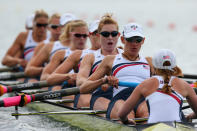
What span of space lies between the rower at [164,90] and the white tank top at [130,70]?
1.07 metres

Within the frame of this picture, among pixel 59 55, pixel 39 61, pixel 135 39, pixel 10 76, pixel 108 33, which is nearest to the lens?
Result: pixel 135 39

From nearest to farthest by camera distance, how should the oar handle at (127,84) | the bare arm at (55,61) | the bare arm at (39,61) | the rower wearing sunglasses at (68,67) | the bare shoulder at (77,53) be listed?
1. the oar handle at (127,84)
2. the rower wearing sunglasses at (68,67)
3. the bare shoulder at (77,53)
4. the bare arm at (55,61)
5. the bare arm at (39,61)

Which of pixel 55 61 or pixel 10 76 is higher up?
pixel 55 61

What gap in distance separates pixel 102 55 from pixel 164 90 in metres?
2.07

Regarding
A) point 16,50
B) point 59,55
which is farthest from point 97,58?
point 16,50

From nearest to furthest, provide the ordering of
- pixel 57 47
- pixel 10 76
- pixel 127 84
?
pixel 127 84 < pixel 57 47 < pixel 10 76

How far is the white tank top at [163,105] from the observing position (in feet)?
14.7

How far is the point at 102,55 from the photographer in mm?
6387

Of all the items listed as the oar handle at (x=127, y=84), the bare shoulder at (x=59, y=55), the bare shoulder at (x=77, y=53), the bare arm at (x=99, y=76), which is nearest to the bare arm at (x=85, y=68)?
the bare arm at (x=99, y=76)

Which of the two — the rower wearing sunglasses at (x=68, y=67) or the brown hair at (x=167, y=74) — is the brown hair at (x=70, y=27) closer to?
the rower wearing sunglasses at (x=68, y=67)

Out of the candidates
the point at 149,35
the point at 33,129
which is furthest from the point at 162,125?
the point at 149,35

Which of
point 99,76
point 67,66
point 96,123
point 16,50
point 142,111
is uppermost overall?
point 16,50

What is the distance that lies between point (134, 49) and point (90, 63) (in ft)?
3.57

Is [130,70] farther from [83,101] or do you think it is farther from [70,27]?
[70,27]
